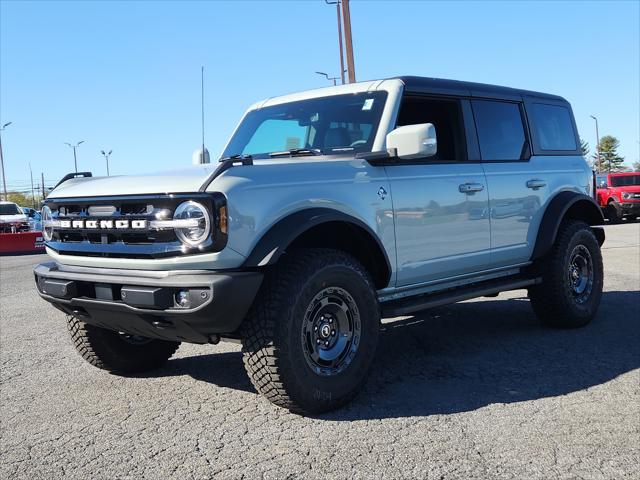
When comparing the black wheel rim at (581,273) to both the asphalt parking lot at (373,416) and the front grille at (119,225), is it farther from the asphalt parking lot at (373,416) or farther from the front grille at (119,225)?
the front grille at (119,225)

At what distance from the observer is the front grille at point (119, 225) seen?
3.36 m

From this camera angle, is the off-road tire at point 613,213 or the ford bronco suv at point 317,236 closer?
the ford bronco suv at point 317,236

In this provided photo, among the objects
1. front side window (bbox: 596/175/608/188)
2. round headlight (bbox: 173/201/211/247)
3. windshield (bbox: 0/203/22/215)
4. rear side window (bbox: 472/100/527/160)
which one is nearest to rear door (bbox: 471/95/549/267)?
rear side window (bbox: 472/100/527/160)

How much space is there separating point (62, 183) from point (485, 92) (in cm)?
334

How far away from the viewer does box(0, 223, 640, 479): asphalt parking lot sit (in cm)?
297

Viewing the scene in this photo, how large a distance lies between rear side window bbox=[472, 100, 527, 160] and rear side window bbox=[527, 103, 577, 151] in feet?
0.90

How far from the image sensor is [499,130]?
17.7ft

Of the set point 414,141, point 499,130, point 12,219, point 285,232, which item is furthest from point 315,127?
point 12,219

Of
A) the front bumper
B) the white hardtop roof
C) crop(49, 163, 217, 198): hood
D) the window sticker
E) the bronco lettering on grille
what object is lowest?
the front bumper

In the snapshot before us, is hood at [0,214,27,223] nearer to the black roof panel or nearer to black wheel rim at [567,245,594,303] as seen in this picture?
the black roof panel

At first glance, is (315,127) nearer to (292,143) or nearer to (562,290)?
(292,143)

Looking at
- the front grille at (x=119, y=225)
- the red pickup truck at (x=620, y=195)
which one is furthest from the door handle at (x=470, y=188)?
the red pickup truck at (x=620, y=195)

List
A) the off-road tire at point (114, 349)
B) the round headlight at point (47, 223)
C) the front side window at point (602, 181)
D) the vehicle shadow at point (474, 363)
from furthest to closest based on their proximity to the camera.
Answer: the front side window at point (602, 181) → the off-road tire at point (114, 349) → the round headlight at point (47, 223) → the vehicle shadow at point (474, 363)

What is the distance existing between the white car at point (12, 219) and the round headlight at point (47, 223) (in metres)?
23.2
